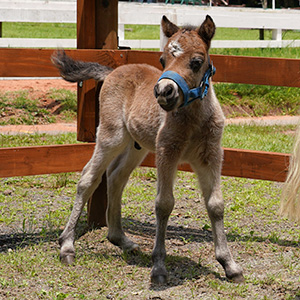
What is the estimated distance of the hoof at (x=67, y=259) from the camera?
430cm

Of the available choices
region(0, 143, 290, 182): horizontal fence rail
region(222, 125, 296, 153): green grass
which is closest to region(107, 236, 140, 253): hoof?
region(0, 143, 290, 182): horizontal fence rail

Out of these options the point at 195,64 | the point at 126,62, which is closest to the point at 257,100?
the point at 126,62

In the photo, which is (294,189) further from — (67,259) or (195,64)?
(67,259)

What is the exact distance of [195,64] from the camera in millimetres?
3637

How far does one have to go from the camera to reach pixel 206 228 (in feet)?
16.9

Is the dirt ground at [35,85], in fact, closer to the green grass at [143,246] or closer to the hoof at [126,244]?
the green grass at [143,246]

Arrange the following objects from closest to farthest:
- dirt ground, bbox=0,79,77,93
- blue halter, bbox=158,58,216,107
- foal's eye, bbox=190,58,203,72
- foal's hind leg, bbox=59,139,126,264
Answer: blue halter, bbox=158,58,216,107
foal's eye, bbox=190,58,203,72
foal's hind leg, bbox=59,139,126,264
dirt ground, bbox=0,79,77,93

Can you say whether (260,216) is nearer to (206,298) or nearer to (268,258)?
(268,258)

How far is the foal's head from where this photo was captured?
3.41 m

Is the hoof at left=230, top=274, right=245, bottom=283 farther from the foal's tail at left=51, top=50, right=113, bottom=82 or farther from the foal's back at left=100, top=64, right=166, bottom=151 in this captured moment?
the foal's tail at left=51, top=50, right=113, bottom=82

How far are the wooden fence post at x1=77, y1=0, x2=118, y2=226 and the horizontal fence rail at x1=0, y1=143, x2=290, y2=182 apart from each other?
24 cm

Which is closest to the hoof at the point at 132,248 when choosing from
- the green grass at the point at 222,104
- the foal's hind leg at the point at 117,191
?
the foal's hind leg at the point at 117,191

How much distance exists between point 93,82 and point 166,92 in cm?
172

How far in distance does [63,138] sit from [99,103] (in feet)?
10.3
